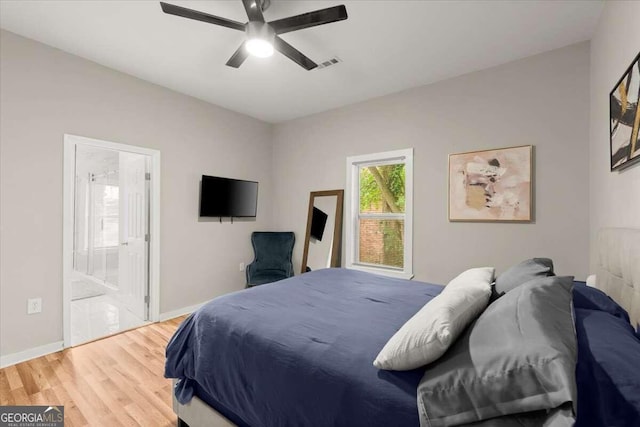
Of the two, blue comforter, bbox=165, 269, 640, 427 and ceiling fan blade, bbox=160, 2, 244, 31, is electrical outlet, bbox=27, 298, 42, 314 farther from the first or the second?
ceiling fan blade, bbox=160, 2, 244, 31

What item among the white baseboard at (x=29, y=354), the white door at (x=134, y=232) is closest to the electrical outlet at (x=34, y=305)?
the white baseboard at (x=29, y=354)

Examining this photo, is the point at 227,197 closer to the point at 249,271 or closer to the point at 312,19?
the point at 249,271

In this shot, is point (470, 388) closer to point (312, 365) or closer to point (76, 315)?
point (312, 365)

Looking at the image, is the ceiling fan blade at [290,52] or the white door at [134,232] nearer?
the ceiling fan blade at [290,52]

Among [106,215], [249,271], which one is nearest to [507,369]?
[249,271]

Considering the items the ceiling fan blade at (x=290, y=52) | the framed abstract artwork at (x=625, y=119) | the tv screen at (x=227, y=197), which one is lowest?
the tv screen at (x=227, y=197)

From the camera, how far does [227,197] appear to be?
4.17 meters

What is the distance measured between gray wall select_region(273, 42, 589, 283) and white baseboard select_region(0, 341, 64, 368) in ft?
11.4

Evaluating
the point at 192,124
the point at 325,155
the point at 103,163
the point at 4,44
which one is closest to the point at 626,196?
the point at 325,155

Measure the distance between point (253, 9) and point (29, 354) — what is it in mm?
3448

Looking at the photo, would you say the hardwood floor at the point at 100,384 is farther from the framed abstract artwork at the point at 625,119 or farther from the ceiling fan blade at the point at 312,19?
the framed abstract artwork at the point at 625,119

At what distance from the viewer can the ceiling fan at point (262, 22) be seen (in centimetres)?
183

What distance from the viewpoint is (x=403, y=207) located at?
144 inches

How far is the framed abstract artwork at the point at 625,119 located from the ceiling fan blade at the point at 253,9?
209cm
